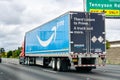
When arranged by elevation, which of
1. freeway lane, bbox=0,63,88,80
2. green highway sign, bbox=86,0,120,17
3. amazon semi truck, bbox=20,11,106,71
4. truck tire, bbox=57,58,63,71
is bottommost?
freeway lane, bbox=0,63,88,80

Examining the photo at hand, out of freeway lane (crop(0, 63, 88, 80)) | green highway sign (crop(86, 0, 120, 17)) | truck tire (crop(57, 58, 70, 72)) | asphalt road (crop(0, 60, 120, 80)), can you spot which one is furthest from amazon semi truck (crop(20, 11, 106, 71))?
green highway sign (crop(86, 0, 120, 17))

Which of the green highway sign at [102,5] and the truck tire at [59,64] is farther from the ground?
the green highway sign at [102,5]

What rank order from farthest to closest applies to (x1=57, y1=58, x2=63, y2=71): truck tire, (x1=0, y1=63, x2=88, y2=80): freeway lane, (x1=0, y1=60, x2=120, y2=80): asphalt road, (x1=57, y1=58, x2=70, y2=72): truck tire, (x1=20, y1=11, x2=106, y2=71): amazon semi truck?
(x1=57, y1=58, x2=63, y2=71): truck tire, (x1=57, y1=58, x2=70, y2=72): truck tire, (x1=20, y1=11, x2=106, y2=71): amazon semi truck, (x1=0, y1=63, x2=88, y2=80): freeway lane, (x1=0, y1=60, x2=120, y2=80): asphalt road

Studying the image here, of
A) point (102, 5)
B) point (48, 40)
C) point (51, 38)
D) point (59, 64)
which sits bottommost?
point (59, 64)

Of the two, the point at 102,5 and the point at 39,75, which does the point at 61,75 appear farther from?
the point at 102,5

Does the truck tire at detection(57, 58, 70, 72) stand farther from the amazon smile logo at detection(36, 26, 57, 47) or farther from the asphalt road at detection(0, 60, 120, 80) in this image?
the amazon smile logo at detection(36, 26, 57, 47)

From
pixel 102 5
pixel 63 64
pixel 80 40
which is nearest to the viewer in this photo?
pixel 80 40

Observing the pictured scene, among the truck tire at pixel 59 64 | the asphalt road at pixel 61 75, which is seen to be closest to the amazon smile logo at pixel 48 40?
the truck tire at pixel 59 64

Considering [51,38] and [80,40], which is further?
[51,38]

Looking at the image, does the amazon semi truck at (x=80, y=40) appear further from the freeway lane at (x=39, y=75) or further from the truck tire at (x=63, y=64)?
the freeway lane at (x=39, y=75)

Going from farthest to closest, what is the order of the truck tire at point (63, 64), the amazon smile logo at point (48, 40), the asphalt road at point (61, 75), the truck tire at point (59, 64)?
1. the amazon smile logo at point (48, 40)
2. the truck tire at point (59, 64)
3. the truck tire at point (63, 64)
4. the asphalt road at point (61, 75)

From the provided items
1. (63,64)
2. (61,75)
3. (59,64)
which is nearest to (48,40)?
(59,64)

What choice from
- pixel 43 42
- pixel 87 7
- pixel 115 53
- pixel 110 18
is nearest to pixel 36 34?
pixel 43 42

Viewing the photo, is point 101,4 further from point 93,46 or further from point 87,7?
point 93,46
